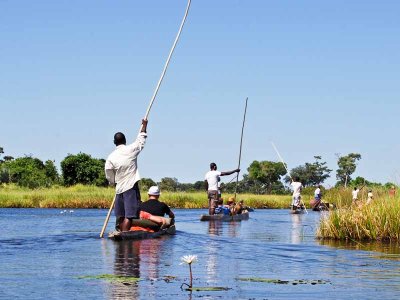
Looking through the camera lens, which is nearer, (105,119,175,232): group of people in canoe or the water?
the water

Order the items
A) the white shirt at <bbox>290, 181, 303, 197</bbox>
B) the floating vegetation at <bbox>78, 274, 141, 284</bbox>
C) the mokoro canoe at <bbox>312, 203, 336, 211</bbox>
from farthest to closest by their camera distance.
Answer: the white shirt at <bbox>290, 181, 303, 197</bbox> < the mokoro canoe at <bbox>312, 203, 336, 211</bbox> < the floating vegetation at <bbox>78, 274, 141, 284</bbox>

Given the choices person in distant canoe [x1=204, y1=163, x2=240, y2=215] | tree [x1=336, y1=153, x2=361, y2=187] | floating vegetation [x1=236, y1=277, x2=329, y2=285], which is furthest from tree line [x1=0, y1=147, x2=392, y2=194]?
floating vegetation [x1=236, y1=277, x2=329, y2=285]

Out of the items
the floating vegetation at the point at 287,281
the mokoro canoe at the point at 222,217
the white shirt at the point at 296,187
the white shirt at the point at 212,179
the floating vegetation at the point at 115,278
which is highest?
the white shirt at the point at 296,187

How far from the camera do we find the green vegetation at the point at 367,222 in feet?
57.4

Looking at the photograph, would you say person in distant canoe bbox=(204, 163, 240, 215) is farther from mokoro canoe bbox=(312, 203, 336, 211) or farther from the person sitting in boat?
the person sitting in boat

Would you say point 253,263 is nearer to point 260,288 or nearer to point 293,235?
Answer: point 260,288

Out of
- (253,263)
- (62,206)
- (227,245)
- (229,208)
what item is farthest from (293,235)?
(62,206)

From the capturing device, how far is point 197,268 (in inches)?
441

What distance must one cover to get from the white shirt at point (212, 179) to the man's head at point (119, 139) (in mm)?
10956

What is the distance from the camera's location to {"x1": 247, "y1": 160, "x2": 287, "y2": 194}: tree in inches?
4584

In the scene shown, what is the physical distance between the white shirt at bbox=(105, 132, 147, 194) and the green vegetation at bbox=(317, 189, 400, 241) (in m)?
5.03

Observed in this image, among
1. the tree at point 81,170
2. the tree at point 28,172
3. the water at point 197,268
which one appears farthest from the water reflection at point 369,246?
the tree at point 81,170

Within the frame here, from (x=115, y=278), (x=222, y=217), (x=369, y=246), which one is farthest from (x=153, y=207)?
(x=222, y=217)

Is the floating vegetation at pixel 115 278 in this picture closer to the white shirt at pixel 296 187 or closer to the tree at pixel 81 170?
the white shirt at pixel 296 187
